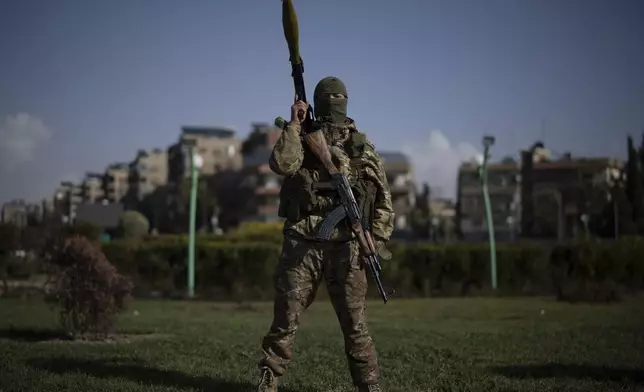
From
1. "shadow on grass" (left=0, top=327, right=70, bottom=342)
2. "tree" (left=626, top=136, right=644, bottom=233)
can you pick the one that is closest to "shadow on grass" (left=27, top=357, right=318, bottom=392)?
"shadow on grass" (left=0, top=327, right=70, bottom=342)

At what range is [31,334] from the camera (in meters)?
10.1

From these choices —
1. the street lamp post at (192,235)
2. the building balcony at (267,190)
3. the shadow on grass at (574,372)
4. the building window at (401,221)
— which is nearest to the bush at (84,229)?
the street lamp post at (192,235)

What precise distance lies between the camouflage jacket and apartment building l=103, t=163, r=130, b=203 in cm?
7752

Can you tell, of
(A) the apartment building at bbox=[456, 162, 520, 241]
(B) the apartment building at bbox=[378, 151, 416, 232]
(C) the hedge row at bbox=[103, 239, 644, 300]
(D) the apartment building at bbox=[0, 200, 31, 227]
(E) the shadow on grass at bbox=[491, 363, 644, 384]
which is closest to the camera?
(E) the shadow on grass at bbox=[491, 363, 644, 384]

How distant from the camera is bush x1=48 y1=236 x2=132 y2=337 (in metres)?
9.49

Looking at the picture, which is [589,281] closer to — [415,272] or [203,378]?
[415,272]

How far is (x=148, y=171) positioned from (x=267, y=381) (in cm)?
9106

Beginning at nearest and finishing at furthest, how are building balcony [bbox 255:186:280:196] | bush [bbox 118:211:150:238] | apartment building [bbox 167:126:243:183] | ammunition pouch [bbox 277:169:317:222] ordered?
ammunition pouch [bbox 277:169:317:222]
bush [bbox 118:211:150:238]
building balcony [bbox 255:186:280:196]
apartment building [bbox 167:126:243:183]

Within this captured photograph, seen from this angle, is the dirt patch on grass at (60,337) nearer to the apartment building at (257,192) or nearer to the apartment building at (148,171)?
the apartment building at (257,192)

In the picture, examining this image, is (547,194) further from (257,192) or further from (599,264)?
(599,264)

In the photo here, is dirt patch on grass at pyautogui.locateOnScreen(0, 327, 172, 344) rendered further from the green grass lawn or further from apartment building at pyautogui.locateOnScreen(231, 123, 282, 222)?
apartment building at pyautogui.locateOnScreen(231, 123, 282, 222)

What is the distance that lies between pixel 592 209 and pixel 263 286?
73.7 feet

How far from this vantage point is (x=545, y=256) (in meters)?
20.0

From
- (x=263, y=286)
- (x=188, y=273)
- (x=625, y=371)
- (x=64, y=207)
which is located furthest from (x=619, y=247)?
(x=64, y=207)
